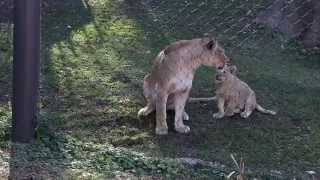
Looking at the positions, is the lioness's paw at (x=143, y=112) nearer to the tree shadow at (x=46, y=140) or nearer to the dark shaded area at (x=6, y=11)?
the tree shadow at (x=46, y=140)

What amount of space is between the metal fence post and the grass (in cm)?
17

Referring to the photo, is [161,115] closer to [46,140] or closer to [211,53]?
[211,53]

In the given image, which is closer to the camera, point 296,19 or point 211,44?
point 211,44

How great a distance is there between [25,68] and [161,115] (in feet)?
4.88

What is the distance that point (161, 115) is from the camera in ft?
20.0

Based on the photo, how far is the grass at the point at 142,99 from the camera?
511 cm

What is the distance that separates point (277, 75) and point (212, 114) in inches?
76.8

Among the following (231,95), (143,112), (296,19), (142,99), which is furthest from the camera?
(296,19)

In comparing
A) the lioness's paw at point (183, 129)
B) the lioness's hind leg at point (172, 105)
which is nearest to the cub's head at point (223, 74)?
the lioness's hind leg at point (172, 105)

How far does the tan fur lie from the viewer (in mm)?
6070

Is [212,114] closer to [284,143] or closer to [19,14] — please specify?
[284,143]

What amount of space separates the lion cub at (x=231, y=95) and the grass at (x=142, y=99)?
0.39ft

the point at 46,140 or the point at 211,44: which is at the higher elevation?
the point at 211,44

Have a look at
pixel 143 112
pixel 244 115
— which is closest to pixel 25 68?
pixel 143 112
